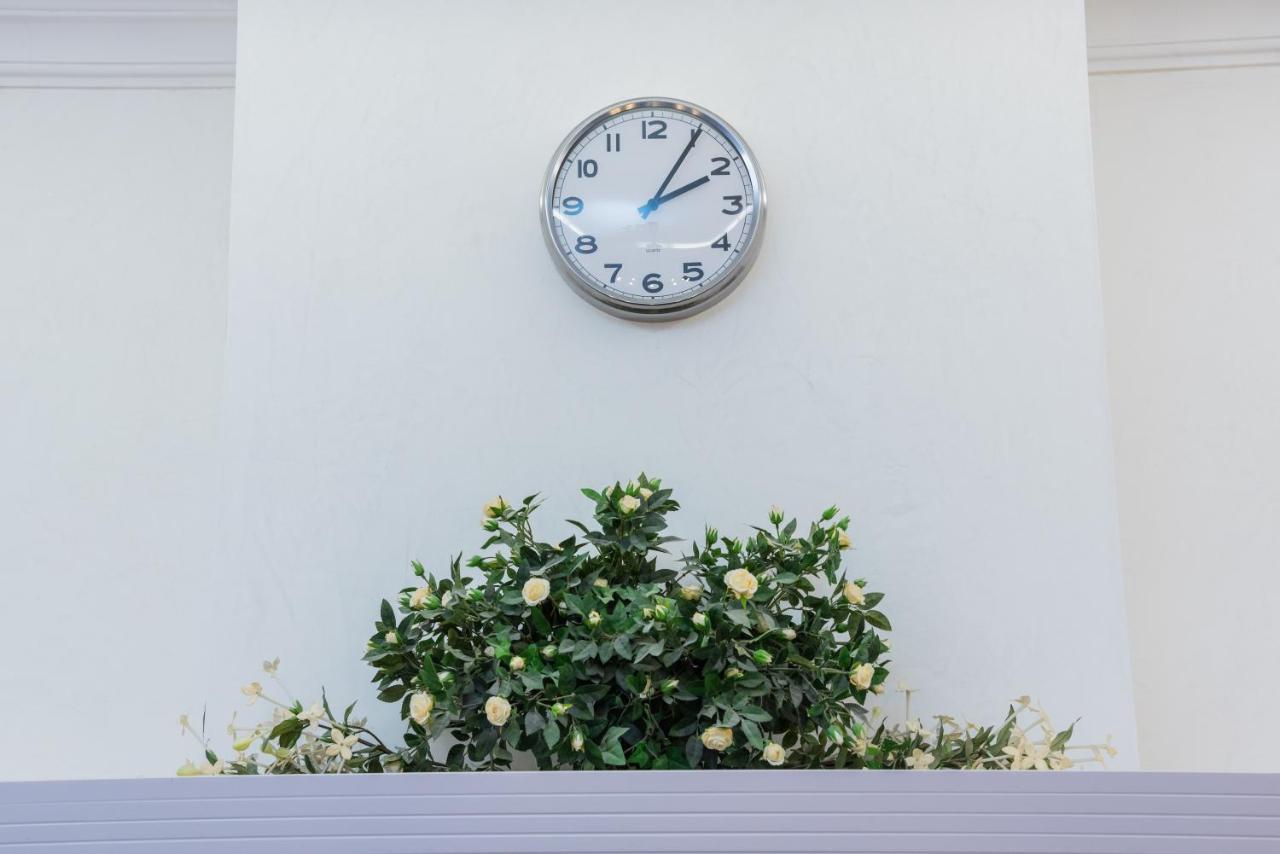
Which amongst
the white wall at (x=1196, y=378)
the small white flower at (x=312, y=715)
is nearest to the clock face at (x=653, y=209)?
the small white flower at (x=312, y=715)

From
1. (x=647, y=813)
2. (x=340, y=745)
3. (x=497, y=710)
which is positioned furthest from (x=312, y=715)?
(x=647, y=813)

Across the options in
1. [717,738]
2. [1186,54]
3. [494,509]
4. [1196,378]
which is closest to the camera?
[717,738]

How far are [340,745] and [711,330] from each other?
89cm

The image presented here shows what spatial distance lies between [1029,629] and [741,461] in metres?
0.53

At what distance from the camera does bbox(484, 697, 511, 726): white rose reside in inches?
62.9

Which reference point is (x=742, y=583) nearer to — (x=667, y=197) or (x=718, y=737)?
(x=718, y=737)

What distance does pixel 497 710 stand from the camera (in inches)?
63.0

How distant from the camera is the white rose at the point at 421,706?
165 centimetres

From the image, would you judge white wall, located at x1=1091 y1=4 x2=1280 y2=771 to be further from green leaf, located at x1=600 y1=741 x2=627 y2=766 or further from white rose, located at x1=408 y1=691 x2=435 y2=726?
white rose, located at x1=408 y1=691 x2=435 y2=726

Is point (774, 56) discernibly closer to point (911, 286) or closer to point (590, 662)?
point (911, 286)

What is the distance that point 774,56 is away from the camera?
6.92 feet

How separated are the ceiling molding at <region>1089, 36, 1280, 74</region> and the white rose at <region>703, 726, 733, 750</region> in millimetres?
1765

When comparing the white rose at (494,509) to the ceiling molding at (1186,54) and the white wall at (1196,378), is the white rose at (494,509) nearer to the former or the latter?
the white wall at (1196,378)

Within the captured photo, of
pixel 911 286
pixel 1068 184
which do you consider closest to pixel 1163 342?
pixel 1068 184
